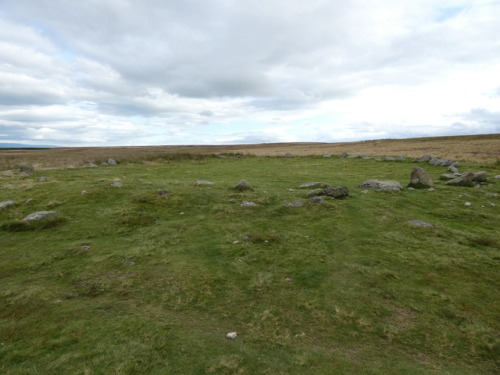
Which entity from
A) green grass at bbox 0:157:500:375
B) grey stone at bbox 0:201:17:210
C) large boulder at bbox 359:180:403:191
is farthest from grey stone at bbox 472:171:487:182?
grey stone at bbox 0:201:17:210

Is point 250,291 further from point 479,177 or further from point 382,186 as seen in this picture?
point 479,177

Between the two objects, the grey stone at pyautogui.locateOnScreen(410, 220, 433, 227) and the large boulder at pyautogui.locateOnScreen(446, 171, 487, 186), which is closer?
the grey stone at pyautogui.locateOnScreen(410, 220, 433, 227)

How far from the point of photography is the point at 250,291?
8195 millimetres

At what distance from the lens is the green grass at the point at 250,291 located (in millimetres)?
5691

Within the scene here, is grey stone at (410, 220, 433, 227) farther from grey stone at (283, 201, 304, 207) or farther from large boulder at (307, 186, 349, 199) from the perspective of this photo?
grey stone at (283, 201, 304, 207)

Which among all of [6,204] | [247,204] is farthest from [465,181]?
[6,204]

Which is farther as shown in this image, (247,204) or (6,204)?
(247,204)

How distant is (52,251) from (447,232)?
625 inches

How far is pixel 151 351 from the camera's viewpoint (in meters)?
5.68

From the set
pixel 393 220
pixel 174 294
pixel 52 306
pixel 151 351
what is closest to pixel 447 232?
pixel 393 220

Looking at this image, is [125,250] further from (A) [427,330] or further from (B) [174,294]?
(A) [427,330]

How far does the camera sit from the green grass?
5.69 metres

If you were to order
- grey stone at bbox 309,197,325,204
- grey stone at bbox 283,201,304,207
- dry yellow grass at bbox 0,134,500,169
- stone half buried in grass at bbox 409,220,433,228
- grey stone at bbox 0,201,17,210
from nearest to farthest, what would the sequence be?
stone half buried in grass at bbox 409,220,433,228 → grey stone at bbox 0,201,17,210 → grey stone at bbox 283,201,304,207 → grey stone at bbox 309,197,325,204 → dry yellow grass at bbox 0,134,500,169

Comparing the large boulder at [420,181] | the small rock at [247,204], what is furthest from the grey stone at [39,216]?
the large boulder at [420,181]
